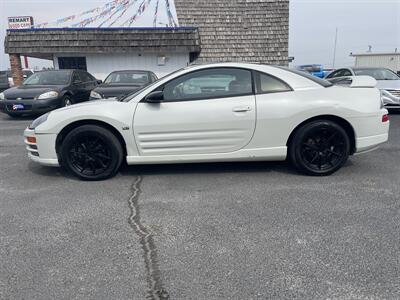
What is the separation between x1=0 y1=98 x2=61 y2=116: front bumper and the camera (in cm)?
887

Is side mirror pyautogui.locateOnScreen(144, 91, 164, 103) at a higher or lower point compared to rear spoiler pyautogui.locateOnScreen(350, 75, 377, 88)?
lower

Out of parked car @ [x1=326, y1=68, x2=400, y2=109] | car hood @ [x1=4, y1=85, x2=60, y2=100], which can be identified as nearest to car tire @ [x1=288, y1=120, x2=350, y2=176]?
parked car @ [x1=326, y1=68, x2=400, y2=109]

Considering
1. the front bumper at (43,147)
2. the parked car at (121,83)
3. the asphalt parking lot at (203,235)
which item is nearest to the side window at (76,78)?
the parked car at (121,83)

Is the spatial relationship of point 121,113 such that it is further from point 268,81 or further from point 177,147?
point 268,81

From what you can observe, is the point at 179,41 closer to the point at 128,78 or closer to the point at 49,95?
the point at 128,78

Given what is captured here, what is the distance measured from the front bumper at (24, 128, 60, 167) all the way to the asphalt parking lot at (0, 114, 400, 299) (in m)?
0.28

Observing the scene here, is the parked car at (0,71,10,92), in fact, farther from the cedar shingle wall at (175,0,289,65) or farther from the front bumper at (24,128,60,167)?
the front bumper at (24,128,60,167)

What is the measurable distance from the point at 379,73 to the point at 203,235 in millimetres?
9529

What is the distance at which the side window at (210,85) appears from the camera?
416cm

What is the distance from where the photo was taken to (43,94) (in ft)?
29.4

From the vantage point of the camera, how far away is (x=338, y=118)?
4199 millimetres

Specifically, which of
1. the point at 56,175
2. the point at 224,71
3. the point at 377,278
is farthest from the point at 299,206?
the point at 56,175

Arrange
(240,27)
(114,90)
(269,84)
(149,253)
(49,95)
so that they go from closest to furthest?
(149,253)
(269,84)
(114,90)
(49,95)
(240,27)

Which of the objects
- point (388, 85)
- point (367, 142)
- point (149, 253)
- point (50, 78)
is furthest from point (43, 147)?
point (388, 85)
